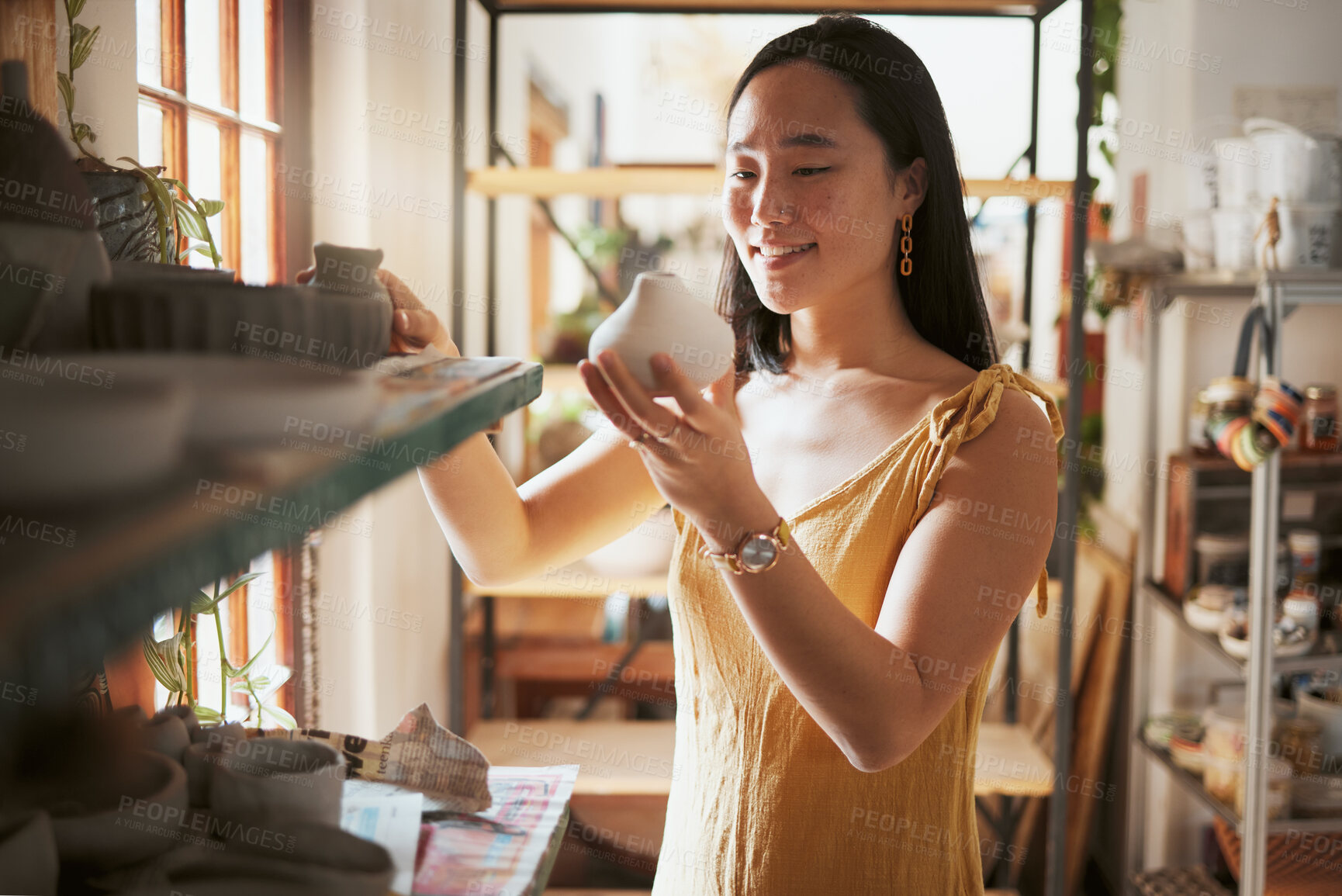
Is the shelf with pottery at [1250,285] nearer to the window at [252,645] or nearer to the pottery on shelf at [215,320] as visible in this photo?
the window at [252,645]

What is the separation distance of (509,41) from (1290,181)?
2.29 metres

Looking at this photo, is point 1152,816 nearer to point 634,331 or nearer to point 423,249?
point 423,249

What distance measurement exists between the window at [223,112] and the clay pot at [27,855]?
3.41 feet

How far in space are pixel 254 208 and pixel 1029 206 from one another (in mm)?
1667

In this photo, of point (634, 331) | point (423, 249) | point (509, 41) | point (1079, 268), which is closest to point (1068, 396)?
point (1079, 268)

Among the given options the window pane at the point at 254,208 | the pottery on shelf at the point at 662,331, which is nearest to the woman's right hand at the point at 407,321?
the pottery on shelf at the point at 662,331

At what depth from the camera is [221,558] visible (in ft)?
1.03

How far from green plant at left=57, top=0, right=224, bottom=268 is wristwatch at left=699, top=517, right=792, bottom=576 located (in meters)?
0.50

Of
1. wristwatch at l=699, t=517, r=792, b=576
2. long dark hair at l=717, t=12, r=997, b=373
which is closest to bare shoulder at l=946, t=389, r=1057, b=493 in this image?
long dark hair at l=717, t=12, r=997, b=373

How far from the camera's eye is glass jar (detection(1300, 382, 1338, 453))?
7.11ft

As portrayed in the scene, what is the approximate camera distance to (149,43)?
1.33 m

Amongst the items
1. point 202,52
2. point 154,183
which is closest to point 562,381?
point 202,52

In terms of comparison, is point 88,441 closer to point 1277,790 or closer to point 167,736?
point 167,736

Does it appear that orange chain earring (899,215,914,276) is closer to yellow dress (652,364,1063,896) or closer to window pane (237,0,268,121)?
yellow dress (652,364,1063,896)
